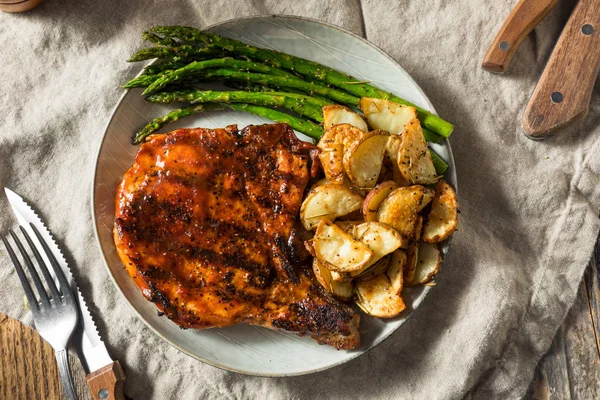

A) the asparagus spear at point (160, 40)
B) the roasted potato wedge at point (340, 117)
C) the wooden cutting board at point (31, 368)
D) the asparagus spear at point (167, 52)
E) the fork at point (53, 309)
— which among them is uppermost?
the asparagus spear at point (160, 40)

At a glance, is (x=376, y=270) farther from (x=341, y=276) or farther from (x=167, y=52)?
(x=167, y=52)

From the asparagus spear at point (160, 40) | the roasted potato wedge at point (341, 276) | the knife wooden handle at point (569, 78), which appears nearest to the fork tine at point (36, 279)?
the asparagus spear at point (160, 40)

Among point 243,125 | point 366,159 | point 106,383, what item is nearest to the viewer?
point 366,159

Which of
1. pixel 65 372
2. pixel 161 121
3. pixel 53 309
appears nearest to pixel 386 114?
pixel 161 121

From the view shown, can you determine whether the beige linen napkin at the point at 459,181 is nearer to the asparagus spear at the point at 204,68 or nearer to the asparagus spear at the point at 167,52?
the asparagus spear at the point at 167,52

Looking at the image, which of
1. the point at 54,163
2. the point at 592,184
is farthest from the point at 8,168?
the point at 592,184

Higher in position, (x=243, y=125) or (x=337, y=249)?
(x=243, y=125)

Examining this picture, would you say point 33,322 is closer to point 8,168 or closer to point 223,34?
point 8,168
